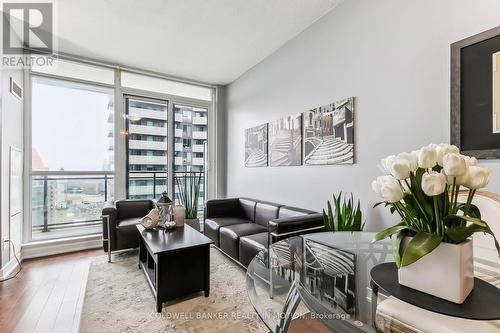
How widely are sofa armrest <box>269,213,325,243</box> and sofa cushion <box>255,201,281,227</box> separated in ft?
2.55

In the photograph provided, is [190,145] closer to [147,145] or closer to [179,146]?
[179,146]

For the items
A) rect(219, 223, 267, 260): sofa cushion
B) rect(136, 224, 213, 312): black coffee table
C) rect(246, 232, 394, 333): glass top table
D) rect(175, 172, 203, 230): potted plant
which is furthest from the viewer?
rect(175, 172, 203, 230): potted plant

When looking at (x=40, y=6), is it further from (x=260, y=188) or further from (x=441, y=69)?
(x=441, y=69)

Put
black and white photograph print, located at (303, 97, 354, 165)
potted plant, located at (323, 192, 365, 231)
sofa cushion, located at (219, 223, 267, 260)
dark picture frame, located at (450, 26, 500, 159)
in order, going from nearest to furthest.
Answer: dark picture frame, located at (450, 26, 500, 159), potted plant, located at (323, 192, 365, 231), black and white photograph print, located at (303, 97, 354, 165), sofa cushion, located at (219, 223, 267, 260)

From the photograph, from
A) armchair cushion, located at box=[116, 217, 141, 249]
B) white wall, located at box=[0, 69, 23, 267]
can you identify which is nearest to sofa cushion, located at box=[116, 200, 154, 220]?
armchair cushion, located at box=[116, 217, 141, 249]

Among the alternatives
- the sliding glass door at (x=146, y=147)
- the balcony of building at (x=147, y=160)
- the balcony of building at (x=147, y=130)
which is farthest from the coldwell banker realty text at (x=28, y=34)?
the balcony of building at (x=147, y=160)

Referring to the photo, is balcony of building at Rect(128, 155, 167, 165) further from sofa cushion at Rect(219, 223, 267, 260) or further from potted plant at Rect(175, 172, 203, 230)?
sofa cushion at Rect(219, 223, 267, 260)

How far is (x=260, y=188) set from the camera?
3965 mm

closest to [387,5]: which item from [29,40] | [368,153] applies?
[368,153]

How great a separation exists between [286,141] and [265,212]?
104 cm

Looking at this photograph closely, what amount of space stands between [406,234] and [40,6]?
398 centimetres

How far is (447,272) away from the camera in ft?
2.57

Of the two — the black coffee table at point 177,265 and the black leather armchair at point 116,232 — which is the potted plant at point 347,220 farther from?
the black leather armchair at point 116,232

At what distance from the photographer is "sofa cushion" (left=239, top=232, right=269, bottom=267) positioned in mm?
2543
